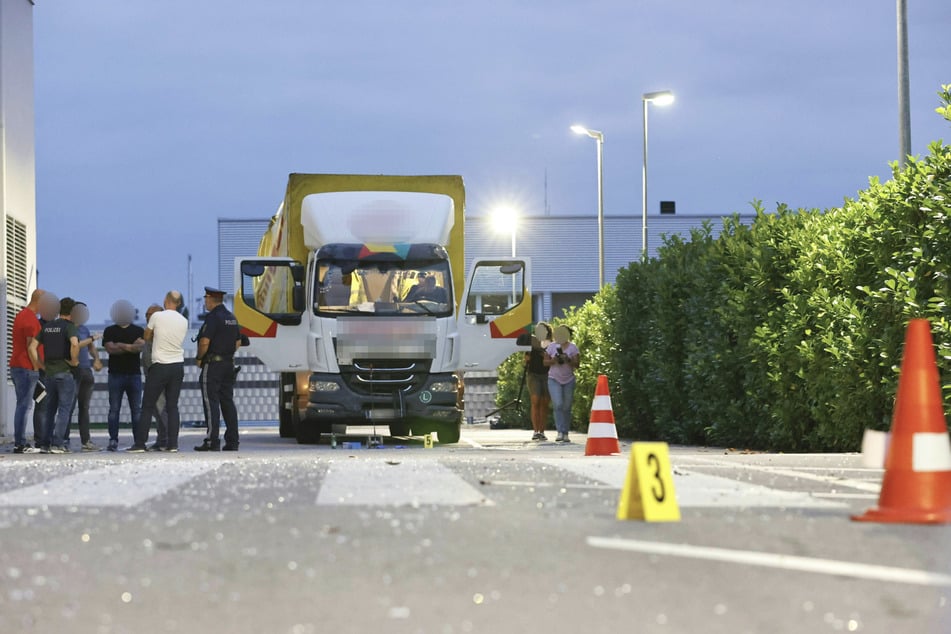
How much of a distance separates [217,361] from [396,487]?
997cm

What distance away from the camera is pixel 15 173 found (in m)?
26.9

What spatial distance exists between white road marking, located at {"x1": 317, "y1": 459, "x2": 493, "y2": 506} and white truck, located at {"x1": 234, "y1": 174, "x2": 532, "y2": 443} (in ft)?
32.1

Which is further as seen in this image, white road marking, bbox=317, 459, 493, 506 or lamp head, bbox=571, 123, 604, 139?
lamp head, bbox=571, 123, 604, 139

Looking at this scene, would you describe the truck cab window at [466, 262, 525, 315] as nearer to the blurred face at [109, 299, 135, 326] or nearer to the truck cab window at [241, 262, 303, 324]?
the truck cab window at [241, 262, 303, 324]

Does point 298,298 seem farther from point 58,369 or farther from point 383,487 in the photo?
point 383,487

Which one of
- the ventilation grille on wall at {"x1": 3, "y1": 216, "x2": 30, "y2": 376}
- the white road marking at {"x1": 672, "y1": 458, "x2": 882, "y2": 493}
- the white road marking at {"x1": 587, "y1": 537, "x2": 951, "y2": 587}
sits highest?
the ventilation grille on wall at {"x1": 3, "y1": 216, "x2": 30, "y2": 376}

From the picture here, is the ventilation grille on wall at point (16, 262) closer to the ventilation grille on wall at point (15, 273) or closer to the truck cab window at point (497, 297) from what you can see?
the ventilation grille on wall at point (15, 273)

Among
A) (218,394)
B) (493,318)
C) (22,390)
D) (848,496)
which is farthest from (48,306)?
(848,496)

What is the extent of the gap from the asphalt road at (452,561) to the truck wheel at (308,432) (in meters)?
12.5

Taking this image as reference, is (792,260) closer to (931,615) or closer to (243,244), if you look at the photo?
(931,615)

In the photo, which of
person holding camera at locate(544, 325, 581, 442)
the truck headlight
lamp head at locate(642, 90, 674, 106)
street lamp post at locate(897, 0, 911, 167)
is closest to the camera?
street lamp post at locate(897, 0, 911, 167)

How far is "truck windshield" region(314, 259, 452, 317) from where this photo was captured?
2078 cm

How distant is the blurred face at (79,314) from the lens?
18281 mm

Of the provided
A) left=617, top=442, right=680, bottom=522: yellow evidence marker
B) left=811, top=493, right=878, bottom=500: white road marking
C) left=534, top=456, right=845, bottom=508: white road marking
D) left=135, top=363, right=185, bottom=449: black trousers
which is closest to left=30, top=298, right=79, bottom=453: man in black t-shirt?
left=135, top=363, right=185, bottom=449: black trousers
